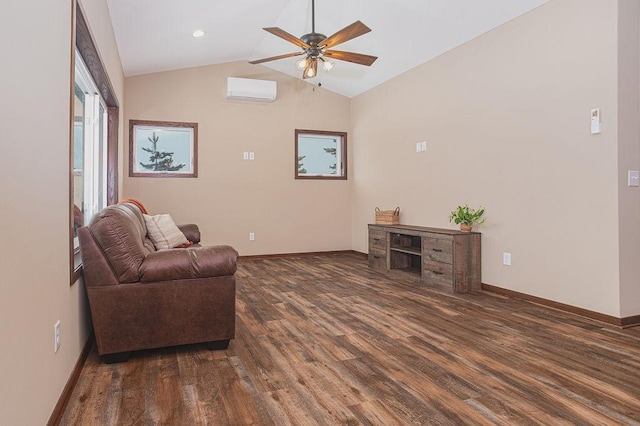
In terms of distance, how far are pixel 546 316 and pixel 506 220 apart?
1074mm

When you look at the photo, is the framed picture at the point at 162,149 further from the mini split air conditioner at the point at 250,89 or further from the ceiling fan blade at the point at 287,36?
the ceiling fan blade at the point at 287,36

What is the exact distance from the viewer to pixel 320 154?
23.5 feet

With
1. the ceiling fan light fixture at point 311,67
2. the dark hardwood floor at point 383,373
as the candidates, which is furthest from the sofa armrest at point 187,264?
the ceiling fan light fixture at point 311,67

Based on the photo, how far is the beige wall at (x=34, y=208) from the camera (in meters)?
1.23

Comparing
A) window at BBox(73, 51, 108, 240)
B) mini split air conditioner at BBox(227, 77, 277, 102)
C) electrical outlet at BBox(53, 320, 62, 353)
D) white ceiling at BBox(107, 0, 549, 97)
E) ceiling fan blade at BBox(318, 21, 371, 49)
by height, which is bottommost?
electrical outlet at BBox(53, 320, 62, 353)

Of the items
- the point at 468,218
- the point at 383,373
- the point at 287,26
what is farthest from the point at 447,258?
the point at 287,26

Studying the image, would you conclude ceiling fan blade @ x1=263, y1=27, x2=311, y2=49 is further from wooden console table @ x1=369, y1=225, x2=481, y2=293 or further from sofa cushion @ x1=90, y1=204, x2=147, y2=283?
wooden console table @ x1=369, y1=225, x2=481, y2=293

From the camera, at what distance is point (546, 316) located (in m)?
3.35

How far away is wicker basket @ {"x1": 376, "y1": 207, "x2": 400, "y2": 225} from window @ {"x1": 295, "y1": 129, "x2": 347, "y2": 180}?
162 centimetres

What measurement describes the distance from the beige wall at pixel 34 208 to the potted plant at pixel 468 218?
3.70 metres

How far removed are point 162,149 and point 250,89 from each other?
1628mm

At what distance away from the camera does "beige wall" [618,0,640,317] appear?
313 cm

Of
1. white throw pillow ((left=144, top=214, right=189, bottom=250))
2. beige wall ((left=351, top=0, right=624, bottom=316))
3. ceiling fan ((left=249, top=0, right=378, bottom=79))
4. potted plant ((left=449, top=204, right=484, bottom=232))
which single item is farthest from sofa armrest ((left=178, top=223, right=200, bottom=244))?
potted plant ((left=449, top=204, right=484, bottom=232))

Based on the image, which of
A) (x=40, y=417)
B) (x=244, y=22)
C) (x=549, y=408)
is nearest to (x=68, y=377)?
(x=40, y=417)
